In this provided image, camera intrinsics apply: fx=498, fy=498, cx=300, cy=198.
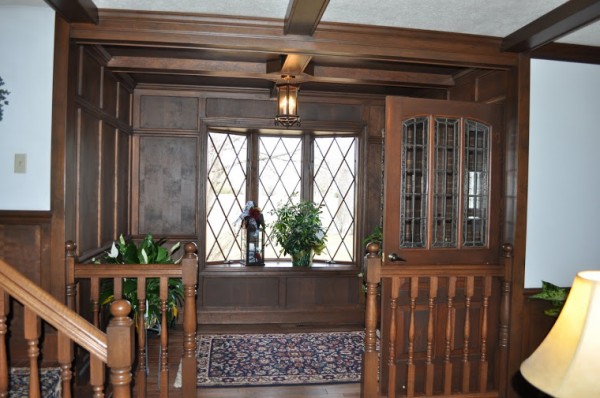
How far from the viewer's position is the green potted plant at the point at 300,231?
17.5ft

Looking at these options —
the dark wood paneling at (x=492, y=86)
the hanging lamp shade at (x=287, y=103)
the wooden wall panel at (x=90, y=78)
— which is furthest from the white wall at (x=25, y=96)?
the dark wood paneling at (x=492, y=86)

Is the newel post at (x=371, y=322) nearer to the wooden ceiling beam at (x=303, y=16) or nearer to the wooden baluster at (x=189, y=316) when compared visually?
the wooden baluster at (x=189, y=316)

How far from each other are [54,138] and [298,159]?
10.1ft

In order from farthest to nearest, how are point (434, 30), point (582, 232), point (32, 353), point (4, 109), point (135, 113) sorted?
point (135, 113), point (582, 232), point (434, 30), point (4, 109), point (32, 353)

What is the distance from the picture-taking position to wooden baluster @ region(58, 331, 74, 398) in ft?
5.91

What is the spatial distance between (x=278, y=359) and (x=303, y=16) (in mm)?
2736

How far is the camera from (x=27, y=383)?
2.58 metres

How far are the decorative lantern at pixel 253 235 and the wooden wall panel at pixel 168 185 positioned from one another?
1.80 feet

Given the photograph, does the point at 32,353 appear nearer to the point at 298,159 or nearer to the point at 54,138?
the point at 54,138

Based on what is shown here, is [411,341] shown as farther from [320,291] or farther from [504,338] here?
[320,291]

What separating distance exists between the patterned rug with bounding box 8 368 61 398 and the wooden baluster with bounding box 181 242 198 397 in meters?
0.69

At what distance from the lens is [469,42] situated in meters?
3.28

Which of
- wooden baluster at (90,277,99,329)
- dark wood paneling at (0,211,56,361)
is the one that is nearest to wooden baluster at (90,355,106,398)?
wooden baluster at (90,277,99,329)

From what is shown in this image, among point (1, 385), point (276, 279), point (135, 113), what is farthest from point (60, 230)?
point (276, 279)
